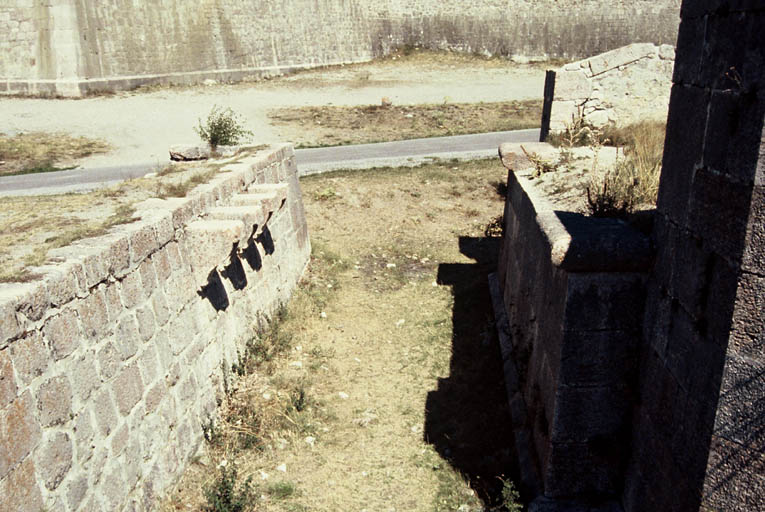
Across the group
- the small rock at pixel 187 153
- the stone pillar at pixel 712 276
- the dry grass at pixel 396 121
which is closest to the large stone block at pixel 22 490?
the stone pillar at pixel 712 276

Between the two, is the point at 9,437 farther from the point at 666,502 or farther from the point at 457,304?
the point at 457,304

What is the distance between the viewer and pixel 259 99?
71.7 feet

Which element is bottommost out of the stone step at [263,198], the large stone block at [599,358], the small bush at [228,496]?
the small bush at [228,496]

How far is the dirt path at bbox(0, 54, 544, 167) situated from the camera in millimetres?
17031

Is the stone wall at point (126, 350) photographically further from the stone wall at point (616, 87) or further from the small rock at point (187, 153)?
the stone wall at point (616, 87)

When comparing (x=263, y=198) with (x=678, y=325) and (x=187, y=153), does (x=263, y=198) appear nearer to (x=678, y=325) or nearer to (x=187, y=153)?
(x=187, y=153)

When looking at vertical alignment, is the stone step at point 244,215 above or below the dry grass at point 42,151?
above

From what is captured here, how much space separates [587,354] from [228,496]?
9.03 feet

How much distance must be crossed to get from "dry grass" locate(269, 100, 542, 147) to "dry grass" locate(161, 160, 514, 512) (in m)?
7.28

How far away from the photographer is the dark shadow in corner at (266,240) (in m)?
7.16

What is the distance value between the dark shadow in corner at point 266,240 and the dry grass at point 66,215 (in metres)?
0.92

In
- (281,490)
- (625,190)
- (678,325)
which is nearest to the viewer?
(678,325)

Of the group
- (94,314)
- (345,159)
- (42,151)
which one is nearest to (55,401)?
(94,314)

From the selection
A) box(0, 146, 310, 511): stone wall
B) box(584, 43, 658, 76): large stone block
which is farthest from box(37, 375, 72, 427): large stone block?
box(584, 43, 658, 76): large stone block
